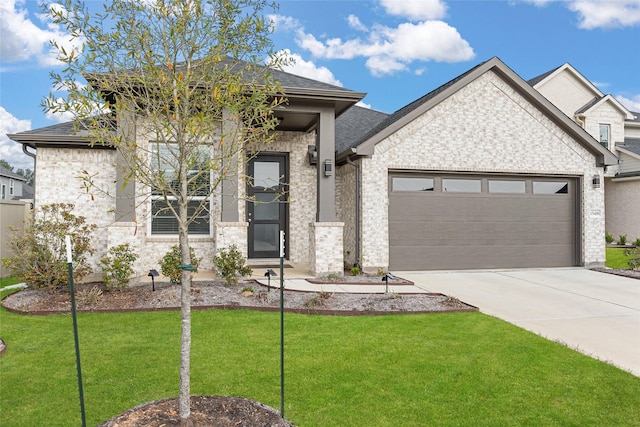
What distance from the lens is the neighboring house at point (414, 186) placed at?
33.3 ft

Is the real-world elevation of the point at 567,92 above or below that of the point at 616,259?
above

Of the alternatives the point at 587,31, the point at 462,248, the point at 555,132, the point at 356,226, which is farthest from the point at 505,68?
the point at 587,31

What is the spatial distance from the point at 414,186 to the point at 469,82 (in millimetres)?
3119

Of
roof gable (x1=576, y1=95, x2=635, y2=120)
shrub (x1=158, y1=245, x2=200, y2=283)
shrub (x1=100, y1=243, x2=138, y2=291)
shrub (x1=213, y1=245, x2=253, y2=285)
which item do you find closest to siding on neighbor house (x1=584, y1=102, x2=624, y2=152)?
roof gable (x1=576, y1=95, x2=635, y2=120)

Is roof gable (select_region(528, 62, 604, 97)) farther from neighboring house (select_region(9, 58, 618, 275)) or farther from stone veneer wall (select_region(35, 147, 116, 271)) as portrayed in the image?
stone veneer wall (select_region(35, 147, 116, 271))

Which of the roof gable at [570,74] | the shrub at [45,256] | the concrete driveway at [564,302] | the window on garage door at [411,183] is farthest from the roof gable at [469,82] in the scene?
the roof gable at [570,74]

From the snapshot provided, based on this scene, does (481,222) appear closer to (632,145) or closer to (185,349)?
(185,349)

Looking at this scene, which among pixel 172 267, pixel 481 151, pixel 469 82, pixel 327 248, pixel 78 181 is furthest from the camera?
pixel 481 151

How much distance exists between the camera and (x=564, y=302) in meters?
7.78

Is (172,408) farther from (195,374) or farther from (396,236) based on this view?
(396,236)

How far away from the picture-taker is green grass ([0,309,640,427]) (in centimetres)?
361

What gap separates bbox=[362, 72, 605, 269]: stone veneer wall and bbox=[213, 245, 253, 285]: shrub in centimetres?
322

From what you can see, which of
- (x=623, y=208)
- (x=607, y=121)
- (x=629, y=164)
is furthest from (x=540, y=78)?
(x=623, y=208)

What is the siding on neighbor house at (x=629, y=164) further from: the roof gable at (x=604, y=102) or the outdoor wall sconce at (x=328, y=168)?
the outdoor wall sconce at (x=328, y=168)
